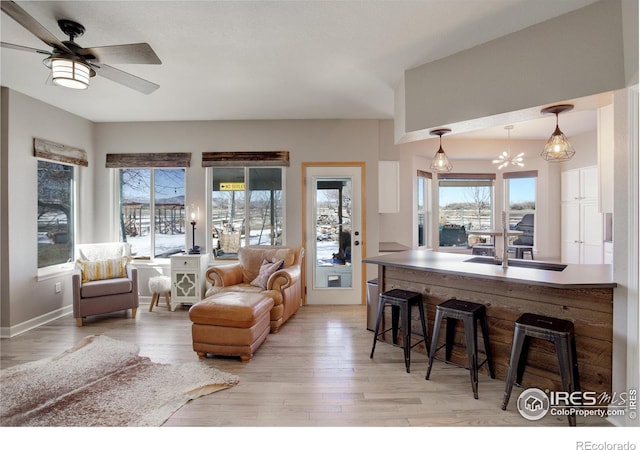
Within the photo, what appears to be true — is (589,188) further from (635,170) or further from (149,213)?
(149,213)

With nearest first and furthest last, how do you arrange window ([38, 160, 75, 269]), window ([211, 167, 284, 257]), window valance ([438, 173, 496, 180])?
window ([38, 160, 75, 269]) → window ([211, 167, 284, 257]) → window valance ([438, 173, 496, 180])

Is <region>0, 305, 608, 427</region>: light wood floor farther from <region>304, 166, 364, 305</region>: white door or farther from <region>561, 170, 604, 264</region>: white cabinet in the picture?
<region>561, 170, 604, 264</region>: white cabinet

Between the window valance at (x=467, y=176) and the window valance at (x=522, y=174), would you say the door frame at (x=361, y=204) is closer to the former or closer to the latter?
the window valance at (x=467, y=176)

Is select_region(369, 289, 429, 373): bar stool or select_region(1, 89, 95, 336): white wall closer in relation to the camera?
select_region(369, 289, 429, 373): bar stool

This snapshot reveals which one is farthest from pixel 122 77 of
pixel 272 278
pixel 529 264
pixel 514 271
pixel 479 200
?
pixel 479 200

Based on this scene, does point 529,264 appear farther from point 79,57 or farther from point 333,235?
point 79,57

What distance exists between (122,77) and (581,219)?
671cm

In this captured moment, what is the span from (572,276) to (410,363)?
1.45 m

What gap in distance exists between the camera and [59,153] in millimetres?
4109

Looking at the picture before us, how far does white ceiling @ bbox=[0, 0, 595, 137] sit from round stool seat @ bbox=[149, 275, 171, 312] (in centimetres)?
241

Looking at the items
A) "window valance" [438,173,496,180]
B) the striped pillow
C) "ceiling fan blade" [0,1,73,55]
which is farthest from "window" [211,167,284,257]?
"window valance" [438,173,496,180]

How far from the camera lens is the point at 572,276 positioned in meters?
2.26

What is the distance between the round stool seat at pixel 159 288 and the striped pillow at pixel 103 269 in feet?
1.22

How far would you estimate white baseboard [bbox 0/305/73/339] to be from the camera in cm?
347
